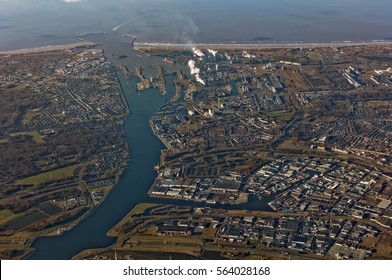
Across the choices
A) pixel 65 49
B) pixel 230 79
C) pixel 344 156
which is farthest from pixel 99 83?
pixel 344 156

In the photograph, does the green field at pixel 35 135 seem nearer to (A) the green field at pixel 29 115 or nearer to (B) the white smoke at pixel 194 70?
(A) the green field at pixel 29 115

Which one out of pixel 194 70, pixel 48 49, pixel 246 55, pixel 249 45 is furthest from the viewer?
pixel 48 49

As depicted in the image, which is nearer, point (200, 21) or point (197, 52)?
point (197, 52)

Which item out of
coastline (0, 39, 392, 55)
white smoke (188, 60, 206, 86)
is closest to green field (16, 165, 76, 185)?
white smoke (188, 60, 206, 86)

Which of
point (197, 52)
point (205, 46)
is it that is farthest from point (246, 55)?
point (205, 46)

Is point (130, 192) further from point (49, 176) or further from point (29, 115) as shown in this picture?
point (29, 115)

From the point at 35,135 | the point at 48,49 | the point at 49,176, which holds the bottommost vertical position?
the point at 49,176

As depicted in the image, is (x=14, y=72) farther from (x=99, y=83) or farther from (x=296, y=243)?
(x=296, y=243)
